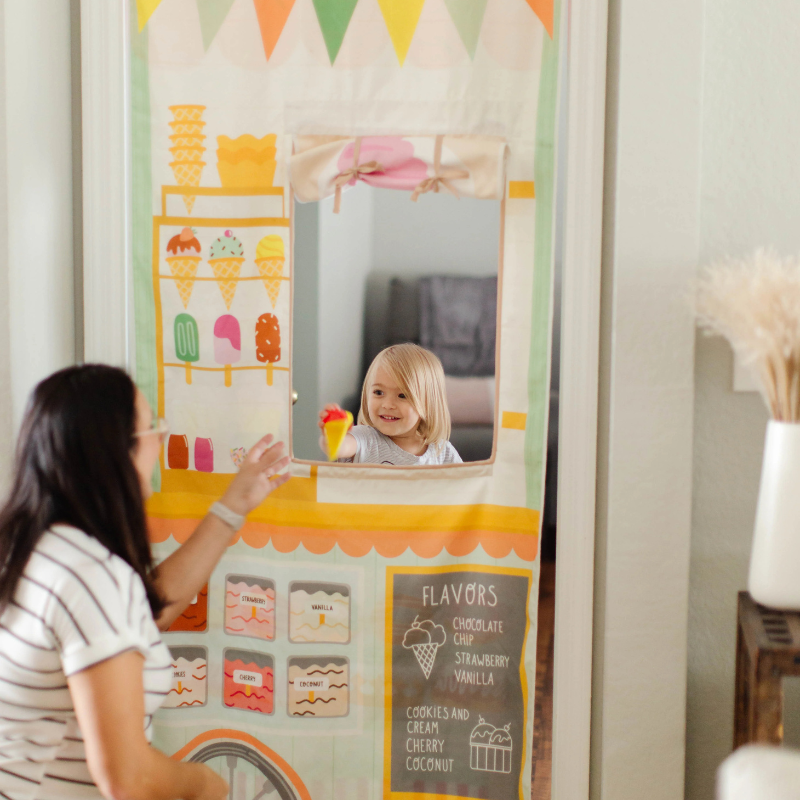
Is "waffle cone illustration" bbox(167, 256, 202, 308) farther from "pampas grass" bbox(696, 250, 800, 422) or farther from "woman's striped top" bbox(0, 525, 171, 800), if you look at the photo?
"pampas grass" bbox(696, 250, 800, 422)

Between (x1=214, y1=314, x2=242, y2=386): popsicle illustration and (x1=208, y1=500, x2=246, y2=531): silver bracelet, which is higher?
(x1=214, y1=314, x2=242, y2=386): popsicle illustration

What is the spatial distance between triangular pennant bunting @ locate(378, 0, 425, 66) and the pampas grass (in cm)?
75

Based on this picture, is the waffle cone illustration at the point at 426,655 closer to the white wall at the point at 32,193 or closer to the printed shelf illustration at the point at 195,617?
the printed shelf illustration at the point at 195,617

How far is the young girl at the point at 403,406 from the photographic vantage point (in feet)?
5.77

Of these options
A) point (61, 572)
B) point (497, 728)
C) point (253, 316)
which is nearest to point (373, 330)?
point (253, 316)

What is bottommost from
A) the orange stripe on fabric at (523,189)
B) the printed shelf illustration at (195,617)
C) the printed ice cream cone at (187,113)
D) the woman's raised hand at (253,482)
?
the printed shelf illustration at (195,617)

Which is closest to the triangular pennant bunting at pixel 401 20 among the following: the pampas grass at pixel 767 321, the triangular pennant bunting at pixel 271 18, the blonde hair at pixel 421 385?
the triangular pennant bunting at pixel 271 18

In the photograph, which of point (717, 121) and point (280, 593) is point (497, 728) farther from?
point (717, 121)

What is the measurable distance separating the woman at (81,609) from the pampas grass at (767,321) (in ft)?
2.88

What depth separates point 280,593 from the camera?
1543mm

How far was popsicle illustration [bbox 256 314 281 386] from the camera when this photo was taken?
1516mm

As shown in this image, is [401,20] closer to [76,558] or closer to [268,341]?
[268,341]

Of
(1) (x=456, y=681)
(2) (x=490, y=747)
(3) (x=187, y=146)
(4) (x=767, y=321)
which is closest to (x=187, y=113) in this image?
(3) (x=187, y=146)

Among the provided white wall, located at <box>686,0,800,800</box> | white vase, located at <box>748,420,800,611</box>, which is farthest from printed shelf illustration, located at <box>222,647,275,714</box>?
white vase, located at <box>748,420,800,611</box>
